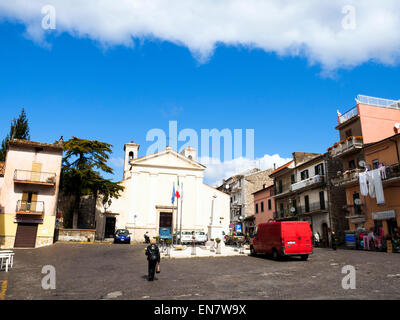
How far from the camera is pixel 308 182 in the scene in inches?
1341

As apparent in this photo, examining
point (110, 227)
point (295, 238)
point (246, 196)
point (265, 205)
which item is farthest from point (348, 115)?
point (110, 227)

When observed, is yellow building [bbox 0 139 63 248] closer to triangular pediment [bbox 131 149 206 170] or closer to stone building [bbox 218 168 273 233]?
triangular pediment [bbox 131 149 206 170]

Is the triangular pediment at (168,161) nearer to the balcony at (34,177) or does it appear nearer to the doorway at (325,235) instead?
the balcony at (34,177)

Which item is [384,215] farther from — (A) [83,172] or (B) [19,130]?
(B) [19,130]

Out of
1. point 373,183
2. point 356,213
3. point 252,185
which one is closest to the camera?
point 373,183

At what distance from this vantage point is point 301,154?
38469 millimetres

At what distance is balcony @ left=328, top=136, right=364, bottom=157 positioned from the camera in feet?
90.9

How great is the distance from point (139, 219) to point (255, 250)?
2496 cm

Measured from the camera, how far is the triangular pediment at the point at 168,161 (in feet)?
147

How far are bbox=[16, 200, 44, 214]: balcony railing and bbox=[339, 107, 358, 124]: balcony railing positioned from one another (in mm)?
29460

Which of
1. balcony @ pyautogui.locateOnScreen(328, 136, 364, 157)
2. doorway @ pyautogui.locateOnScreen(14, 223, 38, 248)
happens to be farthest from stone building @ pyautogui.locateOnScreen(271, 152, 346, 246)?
doorway @ pyautogui.locateOnScreen(14, 223, 38, 248)

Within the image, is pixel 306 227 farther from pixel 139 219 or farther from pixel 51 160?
pixel 139 219

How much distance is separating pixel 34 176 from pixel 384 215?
28846 millimetres

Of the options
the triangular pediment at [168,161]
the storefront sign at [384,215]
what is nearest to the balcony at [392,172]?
the storefront sign at [384,215]
